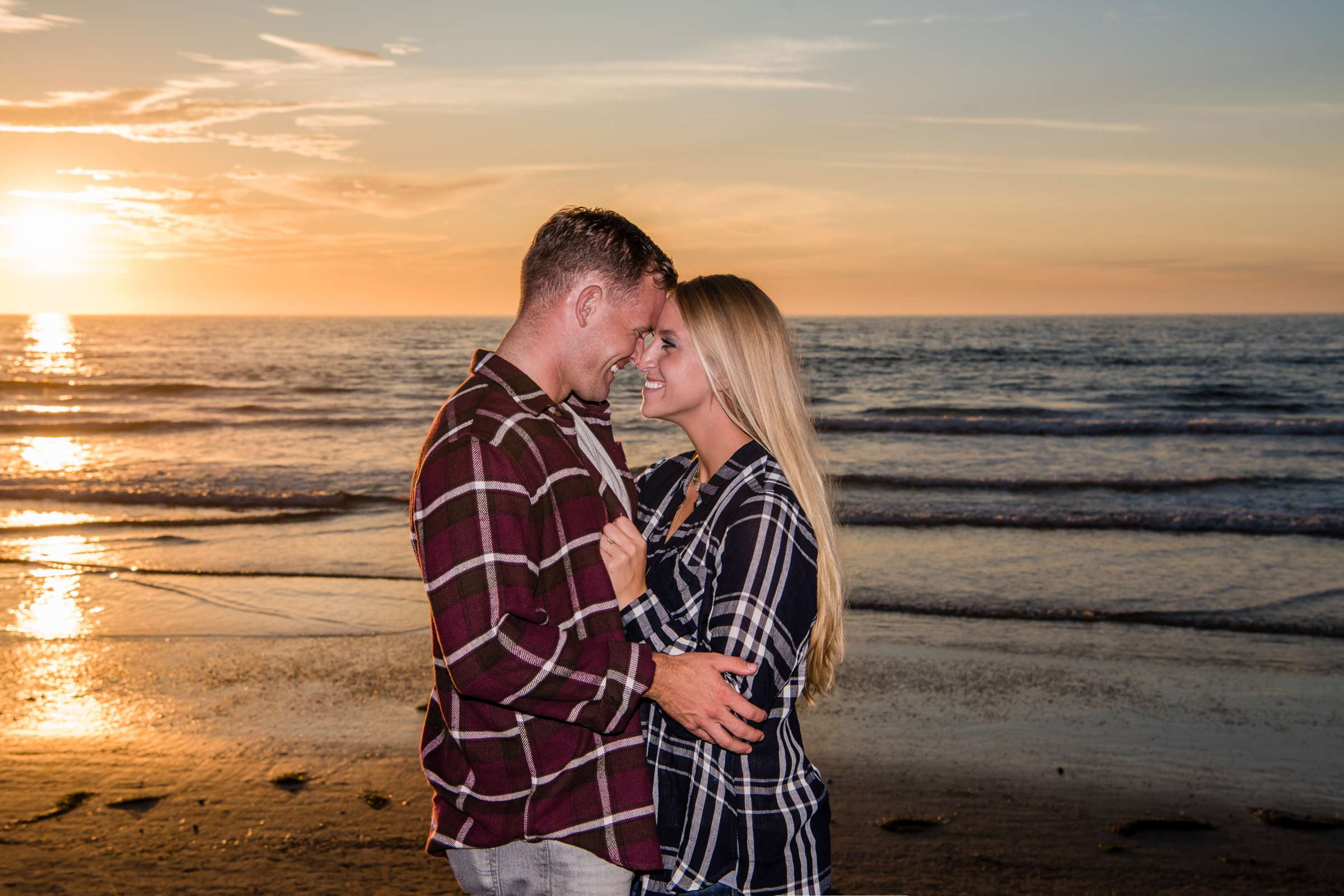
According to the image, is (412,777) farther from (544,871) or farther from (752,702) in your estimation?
(752,702)

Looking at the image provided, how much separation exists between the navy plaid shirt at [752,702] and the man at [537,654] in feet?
0.46

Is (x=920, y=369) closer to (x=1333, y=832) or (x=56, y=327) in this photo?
(x=1333, y=832)

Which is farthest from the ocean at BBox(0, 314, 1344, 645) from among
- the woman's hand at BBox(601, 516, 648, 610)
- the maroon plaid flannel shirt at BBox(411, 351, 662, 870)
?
the maroon plaid flannel shirt at BBox(411, 351, 662, 870)

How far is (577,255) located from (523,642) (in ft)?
2.94

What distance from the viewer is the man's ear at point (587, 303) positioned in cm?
221

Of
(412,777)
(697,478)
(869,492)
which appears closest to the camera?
(697,478)

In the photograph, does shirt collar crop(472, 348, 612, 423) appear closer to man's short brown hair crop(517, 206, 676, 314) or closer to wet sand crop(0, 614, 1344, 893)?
man's short brown hair crop(517, 206, 676, 314)

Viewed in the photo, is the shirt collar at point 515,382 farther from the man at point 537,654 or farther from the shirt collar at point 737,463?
the shirt collar at point 737,463

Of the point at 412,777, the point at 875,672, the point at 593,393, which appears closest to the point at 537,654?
the point at 593,393

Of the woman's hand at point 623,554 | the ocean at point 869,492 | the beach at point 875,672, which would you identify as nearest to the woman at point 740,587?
the woman's hand at point 623,554

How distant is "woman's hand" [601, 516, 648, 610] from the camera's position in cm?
214

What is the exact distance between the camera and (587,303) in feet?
7.29

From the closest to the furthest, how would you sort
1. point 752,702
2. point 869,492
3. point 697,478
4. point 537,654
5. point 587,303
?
point 537,654 < point 752,702 < point 587,303 < point 697,478 < point 869,492

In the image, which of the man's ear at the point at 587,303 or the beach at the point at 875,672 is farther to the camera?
the beach at the point at 875,672
